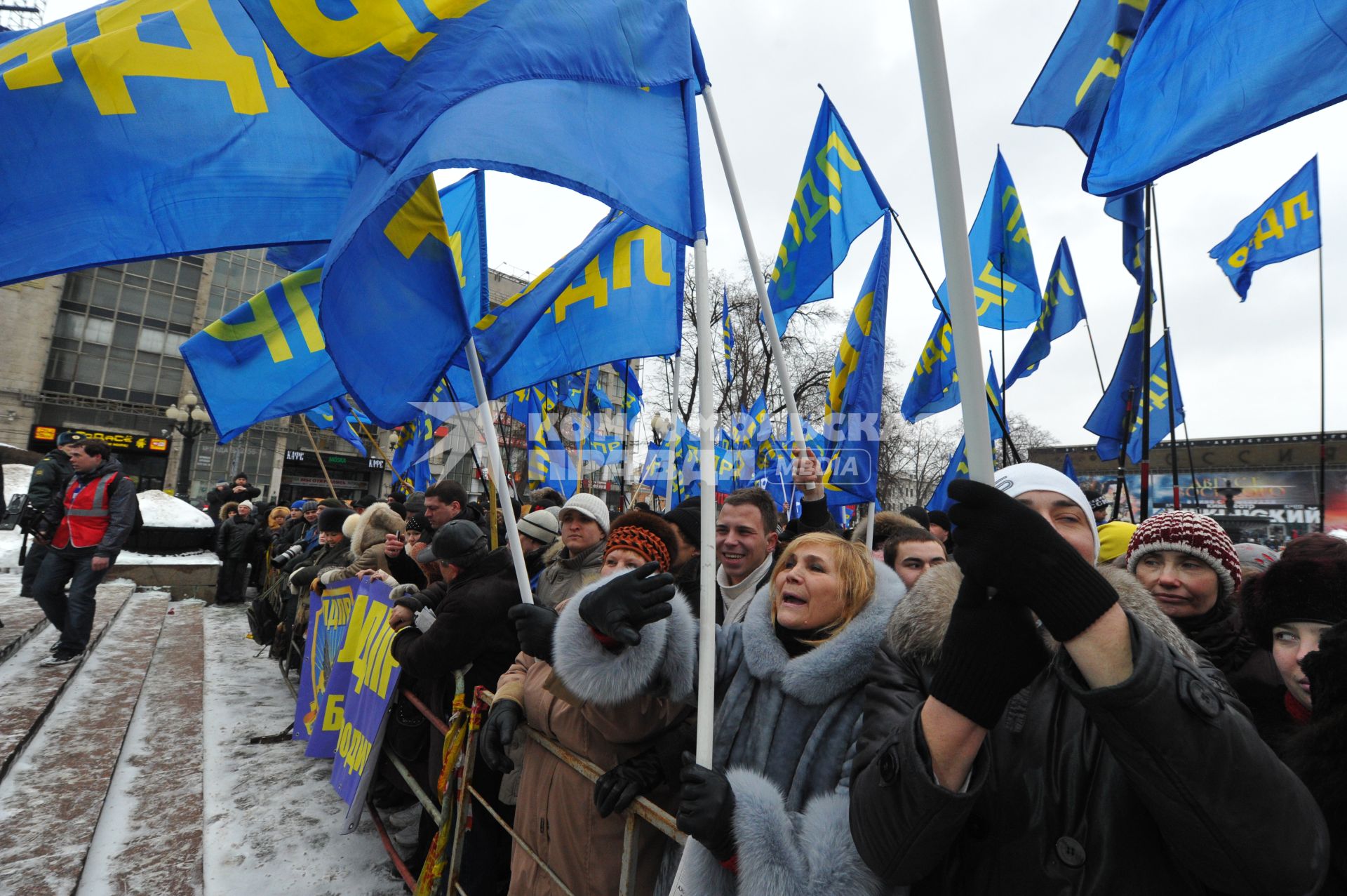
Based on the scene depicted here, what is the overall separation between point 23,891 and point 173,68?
353 cm

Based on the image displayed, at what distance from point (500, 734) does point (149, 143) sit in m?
2.75

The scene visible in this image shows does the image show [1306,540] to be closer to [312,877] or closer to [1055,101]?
[1055,101]

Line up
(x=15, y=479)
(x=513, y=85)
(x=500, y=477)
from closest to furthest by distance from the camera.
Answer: (x=513, y=85) → (x=500, y=477) → (x=15, y=479)

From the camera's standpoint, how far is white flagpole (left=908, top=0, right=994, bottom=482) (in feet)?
3.60

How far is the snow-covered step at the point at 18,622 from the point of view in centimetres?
585

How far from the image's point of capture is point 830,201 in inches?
201

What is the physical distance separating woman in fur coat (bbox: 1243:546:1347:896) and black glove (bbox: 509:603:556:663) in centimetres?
184

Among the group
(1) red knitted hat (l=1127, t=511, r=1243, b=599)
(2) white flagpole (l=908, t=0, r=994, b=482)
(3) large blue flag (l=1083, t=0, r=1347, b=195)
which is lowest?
(1) red knitted hat (l=1127, t=511, r=1243, b=599)

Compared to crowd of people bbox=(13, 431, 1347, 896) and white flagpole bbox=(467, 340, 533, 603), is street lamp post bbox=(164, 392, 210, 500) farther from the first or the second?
white flagpole bbox=(467, 340, 533, 603)

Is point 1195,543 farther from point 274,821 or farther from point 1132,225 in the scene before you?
point 274,821

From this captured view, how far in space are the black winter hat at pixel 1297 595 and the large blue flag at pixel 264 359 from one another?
4.52 metres

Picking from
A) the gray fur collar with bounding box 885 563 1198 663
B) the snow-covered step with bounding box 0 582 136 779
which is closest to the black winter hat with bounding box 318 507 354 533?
the snow-covered step with bounding box 0 582 136 779

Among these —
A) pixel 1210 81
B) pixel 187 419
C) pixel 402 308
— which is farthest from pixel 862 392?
pixel 187 419

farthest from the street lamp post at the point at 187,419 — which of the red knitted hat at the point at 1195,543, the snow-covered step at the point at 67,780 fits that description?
the red knitted hat at the point at 1195,543
